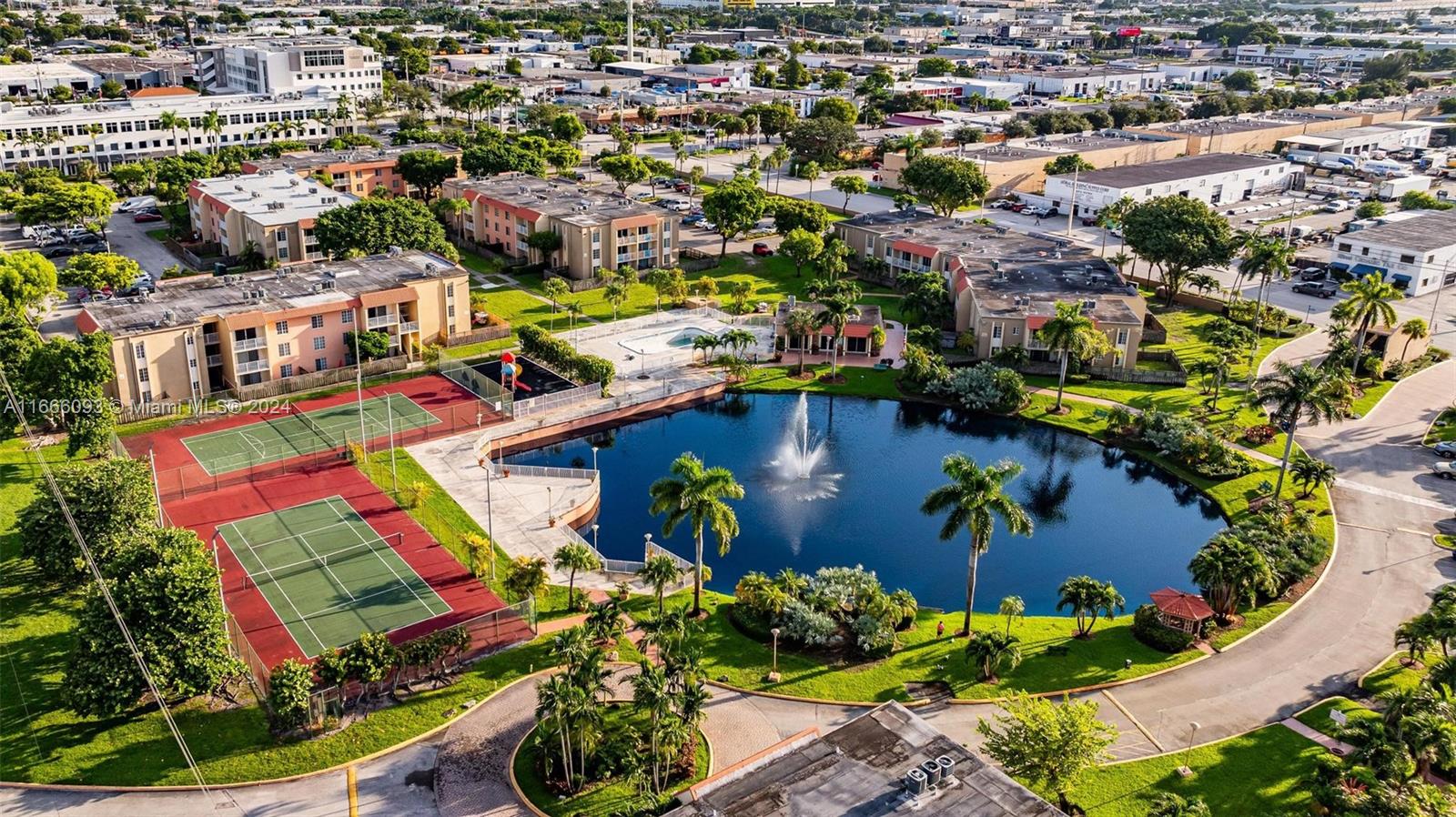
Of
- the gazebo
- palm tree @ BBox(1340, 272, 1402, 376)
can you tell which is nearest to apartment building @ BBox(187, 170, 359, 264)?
the gazebo

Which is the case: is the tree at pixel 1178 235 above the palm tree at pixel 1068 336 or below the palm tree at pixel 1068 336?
above

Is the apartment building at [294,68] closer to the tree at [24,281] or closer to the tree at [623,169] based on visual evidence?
the tree at [623,169]

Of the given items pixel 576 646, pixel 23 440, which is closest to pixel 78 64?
pixel 23 440

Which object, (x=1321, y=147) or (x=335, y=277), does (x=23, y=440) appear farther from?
→ (x=1321, y=147)

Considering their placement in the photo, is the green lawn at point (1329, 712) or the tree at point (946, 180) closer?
the green lawn at point (1329, 712)

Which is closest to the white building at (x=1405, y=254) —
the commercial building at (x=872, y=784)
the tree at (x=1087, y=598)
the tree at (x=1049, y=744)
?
the tree at (x=1087, y=598)

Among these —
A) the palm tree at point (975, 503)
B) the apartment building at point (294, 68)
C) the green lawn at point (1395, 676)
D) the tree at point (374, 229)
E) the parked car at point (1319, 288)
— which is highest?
the apartment building at point (294, 68)

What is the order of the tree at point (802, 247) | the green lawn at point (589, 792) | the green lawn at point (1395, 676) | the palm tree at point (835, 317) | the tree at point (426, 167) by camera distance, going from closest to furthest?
the green lawn at point (589, 792)
the green lawn at point (1395, 676)
the palm tree at point (835, 317)
the tree at point (802, 247)
the tree at point (426, 167)

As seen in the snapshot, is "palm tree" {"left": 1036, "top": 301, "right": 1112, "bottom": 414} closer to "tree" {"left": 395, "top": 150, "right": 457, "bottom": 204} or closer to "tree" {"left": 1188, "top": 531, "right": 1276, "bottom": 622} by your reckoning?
"tree" {"left": 1188, "top": 531, "right": 1276, "bottom": 622}
